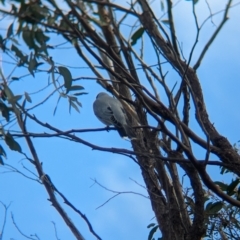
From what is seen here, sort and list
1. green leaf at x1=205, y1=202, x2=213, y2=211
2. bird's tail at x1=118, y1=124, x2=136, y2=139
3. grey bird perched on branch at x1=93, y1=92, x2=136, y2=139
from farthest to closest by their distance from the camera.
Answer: grey bird perched on branch at x1=93, y1=92, x2=136, y2=139 → bird's tail at x1=118, y1=124, x2=136, y2=139 → green leaf at x1=205, y1=202, x2=213, y2=211

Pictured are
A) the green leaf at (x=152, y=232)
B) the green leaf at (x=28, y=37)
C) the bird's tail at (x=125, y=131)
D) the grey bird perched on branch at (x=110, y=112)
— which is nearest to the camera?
the green leaf at (x=28, y=37)

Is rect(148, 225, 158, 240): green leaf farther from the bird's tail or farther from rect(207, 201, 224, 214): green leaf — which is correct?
the bird's tail

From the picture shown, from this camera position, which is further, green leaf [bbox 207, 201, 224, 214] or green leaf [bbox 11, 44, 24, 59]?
green leaf [bbox 207, 201, 224, 214]

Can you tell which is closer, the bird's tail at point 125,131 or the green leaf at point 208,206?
the green leaf at point 208,206

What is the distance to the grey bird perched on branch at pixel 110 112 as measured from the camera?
587 centimetres

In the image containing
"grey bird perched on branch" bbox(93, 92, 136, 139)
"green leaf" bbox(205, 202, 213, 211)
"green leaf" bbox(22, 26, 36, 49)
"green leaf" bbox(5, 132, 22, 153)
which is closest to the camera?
"green leaf" bbox(22, 26, 36, 49)

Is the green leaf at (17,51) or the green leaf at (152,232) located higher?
the green leaf at (17,51)

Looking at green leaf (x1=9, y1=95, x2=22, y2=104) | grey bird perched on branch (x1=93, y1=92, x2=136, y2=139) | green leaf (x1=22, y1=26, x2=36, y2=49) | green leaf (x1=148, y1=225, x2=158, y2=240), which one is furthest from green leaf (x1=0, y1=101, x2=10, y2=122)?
grey bird perched on branch (x1=93, y1=92, x2=136, y2=139)

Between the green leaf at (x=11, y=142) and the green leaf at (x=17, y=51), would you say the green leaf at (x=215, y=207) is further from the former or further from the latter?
the green leaf at (x=17, y=51)

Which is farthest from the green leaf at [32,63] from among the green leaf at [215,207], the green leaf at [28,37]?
the green leaf at [215,207]

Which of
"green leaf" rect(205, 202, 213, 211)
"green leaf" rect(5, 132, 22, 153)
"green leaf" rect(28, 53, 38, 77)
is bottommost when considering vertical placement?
"green leaf" rect(205, 202, 213, 211)

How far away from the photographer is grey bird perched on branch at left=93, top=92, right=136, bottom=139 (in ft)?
19.2

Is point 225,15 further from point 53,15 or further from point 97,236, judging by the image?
point 97,236

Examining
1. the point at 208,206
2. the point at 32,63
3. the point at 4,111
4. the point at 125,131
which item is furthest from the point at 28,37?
the point at 125,131
